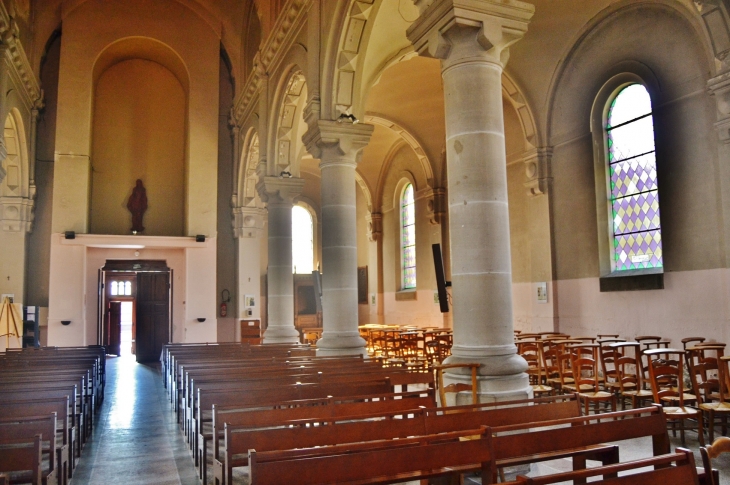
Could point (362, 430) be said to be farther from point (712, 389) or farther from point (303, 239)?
point (303, 239)

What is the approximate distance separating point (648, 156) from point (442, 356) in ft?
17.1

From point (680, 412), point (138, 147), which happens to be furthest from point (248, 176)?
point (680, 412)

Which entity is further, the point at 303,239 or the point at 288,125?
the point at 303,239


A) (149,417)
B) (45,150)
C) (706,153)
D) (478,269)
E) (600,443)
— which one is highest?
(45,150)

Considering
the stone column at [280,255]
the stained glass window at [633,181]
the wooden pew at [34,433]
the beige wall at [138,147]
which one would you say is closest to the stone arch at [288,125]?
the stone column at [280,255]

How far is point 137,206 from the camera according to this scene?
1673 centimetres

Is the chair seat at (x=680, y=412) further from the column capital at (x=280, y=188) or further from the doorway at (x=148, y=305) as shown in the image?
the doorway at (x=148, y=305)

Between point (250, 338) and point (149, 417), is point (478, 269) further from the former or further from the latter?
point (250, 338)

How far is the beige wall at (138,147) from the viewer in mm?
16719

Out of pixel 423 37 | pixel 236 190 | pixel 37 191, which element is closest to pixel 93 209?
pixel 37 191

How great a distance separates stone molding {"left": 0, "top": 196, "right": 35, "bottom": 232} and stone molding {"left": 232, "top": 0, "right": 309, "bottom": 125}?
6131 millimetres

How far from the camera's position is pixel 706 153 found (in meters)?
8.59

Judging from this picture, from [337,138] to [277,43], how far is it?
4065mm

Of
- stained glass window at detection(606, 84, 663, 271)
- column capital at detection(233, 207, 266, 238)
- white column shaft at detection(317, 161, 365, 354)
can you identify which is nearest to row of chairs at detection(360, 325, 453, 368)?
white column shaft at detection(317, 161, 365, 354)
